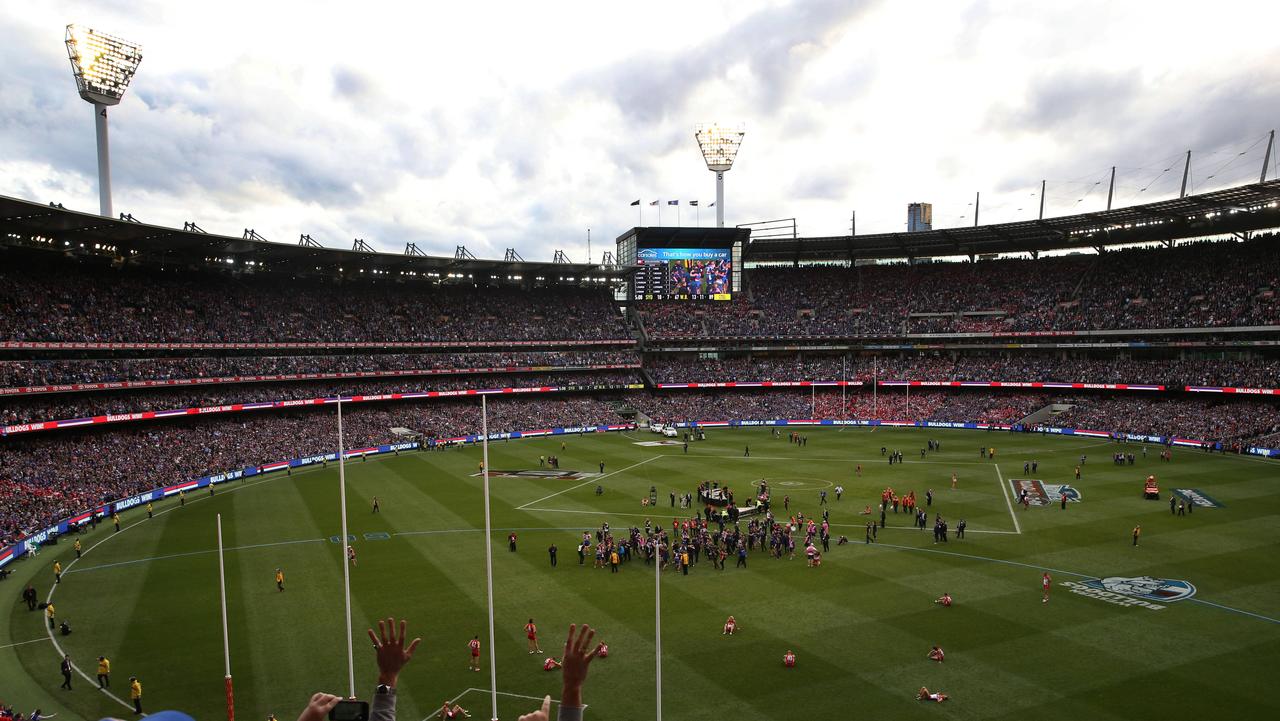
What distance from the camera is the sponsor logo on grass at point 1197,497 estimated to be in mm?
38312

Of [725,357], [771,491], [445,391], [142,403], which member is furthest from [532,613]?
[725,357]

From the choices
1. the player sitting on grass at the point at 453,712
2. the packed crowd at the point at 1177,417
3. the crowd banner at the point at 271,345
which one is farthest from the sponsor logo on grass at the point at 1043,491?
the crowd banner at the point at 271,345

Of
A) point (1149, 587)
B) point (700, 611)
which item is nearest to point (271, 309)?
point (700, 611)

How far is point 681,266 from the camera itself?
8762cm

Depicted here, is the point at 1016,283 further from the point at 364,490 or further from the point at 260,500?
the point at 260,500

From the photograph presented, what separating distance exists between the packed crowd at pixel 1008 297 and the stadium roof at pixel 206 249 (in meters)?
23.2

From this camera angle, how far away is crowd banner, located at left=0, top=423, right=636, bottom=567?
34.7m

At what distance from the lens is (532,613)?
988 inches

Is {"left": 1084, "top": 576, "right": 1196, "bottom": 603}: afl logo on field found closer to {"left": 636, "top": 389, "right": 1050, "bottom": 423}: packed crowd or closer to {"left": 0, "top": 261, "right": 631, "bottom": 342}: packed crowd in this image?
{"left": 636, "top": 389, "right": 1050, "bottom": 423}: packed crowd

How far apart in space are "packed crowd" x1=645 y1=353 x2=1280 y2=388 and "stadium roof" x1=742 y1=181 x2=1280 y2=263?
46.7ft

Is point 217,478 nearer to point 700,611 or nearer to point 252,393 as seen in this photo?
point 252,393

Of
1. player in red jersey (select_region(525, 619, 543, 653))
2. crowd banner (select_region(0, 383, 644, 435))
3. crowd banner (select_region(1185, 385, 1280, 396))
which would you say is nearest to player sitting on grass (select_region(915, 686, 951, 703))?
player in red jersey (select_region(525, 619, 543, 653))

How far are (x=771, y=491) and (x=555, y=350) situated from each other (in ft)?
159

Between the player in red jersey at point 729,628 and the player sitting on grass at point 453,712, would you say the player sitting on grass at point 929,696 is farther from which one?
the player sitting on grass at point 453,712
